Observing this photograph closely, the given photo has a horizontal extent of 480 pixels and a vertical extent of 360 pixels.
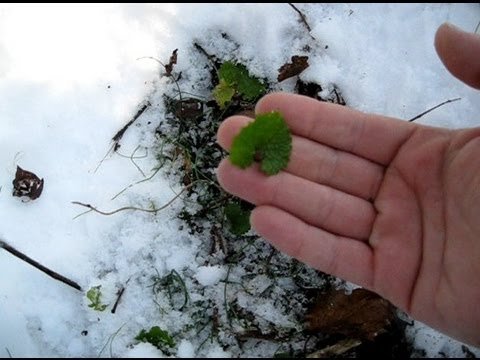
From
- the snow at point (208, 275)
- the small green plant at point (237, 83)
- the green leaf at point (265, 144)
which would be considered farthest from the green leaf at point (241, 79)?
the snow at point (208, 275)

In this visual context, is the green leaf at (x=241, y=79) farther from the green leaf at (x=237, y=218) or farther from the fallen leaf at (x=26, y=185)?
the fallen leaf at (x=26, y=185)

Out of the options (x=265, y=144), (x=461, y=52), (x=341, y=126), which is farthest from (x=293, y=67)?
(x=461, y=52)

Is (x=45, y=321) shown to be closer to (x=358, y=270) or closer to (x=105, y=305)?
(x=105, y=305)

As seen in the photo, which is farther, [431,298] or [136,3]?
[136,3]

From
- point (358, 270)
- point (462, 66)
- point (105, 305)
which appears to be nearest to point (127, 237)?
point (105, 305)

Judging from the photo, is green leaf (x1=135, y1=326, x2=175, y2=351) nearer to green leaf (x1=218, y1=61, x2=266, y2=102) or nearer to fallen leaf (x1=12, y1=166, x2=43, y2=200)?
fallen leaf (x1=12, y1=166, x2=43, y2=200)
